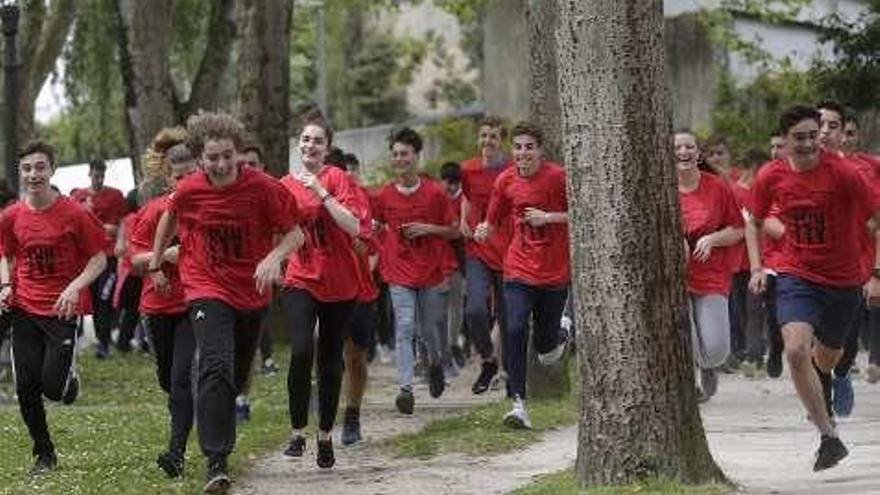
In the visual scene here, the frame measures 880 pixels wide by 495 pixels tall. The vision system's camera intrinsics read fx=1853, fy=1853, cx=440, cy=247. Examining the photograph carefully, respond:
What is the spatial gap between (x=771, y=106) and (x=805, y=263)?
21127 mm

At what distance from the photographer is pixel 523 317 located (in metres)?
12.5

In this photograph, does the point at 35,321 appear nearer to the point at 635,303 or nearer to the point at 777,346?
the point at 635,303

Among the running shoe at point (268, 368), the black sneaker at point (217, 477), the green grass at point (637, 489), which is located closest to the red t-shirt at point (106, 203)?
the running shoe at point (268, 368)

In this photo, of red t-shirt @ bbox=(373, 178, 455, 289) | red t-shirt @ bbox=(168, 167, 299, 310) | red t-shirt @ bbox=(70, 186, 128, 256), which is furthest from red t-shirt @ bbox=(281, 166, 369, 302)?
red t-shirt @ bbox=(70, 186, 128, 256)

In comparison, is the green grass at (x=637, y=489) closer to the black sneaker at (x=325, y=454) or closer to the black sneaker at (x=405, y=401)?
the black sneaker at (x=325, y=454)

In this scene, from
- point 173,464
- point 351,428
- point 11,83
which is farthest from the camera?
point 11,83

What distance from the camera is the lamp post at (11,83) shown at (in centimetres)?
2025

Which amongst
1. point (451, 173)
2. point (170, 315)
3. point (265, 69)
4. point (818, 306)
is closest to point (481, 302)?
point (451, 173)

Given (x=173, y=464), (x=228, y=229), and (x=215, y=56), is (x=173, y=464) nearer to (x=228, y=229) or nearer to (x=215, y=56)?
(x=228, y=229)

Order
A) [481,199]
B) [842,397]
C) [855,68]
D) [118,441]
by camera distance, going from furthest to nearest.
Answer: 1. [855,68]
2. [481,199]
3. [842,397]
4. [118,441]

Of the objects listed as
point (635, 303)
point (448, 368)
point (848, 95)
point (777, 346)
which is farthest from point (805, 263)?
point (848, 95)

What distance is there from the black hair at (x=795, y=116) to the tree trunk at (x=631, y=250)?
1.31 m

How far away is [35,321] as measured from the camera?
1115 cm

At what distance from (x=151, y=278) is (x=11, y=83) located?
35.5ft
